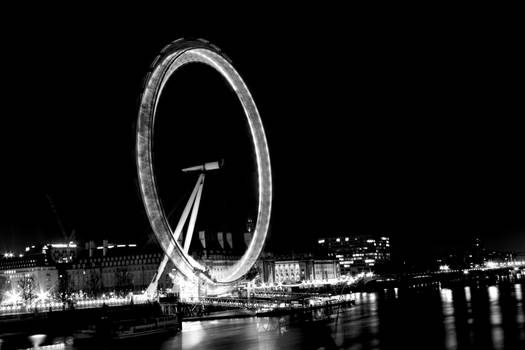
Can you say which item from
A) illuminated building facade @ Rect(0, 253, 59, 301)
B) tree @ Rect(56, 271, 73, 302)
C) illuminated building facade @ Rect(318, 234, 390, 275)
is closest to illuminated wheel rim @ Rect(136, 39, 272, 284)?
tree @ Rect(56, 271, 73, 302)

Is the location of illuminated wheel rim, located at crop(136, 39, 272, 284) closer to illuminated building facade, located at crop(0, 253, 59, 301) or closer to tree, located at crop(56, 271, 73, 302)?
tree, located at crop(56, 271, 73, 302)

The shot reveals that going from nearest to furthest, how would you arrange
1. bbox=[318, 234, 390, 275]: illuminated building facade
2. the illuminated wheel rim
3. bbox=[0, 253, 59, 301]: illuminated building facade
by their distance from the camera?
the illuminated wheel rim, bbox=[0, 253, 59, 301]: illuminated building facade, bbox=[318, 234, 390, 275]: illuminated building facade

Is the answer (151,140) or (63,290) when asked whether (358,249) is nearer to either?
(63,290)

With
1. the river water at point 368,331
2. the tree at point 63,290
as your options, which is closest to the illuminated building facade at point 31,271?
the tree at point 63,290

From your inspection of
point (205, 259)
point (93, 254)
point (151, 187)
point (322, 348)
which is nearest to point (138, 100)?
point (151, 187)

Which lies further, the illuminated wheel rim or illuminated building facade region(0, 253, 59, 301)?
illuminated building facade region(0, 253, 59, 301)

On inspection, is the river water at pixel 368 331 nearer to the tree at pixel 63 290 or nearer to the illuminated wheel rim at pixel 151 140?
the illuminated wheel rim at pixel 151 140

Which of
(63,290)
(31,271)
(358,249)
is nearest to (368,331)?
(63,290)
